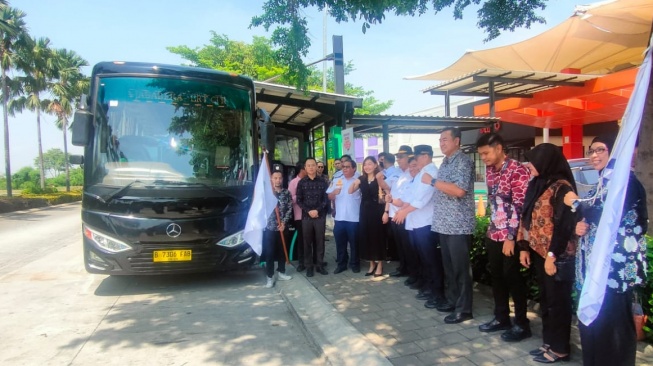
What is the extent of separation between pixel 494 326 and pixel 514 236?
2.95 ft

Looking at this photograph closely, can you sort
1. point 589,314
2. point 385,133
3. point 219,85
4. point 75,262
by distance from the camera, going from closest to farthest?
1. point 589,314
2. point 219,85
3. point 75,262
4. point 385,133

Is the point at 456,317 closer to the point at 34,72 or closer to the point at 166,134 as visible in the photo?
the point at 166,134

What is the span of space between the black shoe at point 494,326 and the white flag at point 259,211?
291cm

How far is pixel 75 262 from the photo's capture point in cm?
779

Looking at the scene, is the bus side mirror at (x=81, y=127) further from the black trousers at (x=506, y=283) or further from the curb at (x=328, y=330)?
the black trousers at (x=506, y=283)

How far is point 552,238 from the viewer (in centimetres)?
307

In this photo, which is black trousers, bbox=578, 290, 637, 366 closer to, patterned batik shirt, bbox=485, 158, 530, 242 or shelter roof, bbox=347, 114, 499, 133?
patterned batik shirt, bbox=485, 158, 530, 242

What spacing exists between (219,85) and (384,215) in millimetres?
2996

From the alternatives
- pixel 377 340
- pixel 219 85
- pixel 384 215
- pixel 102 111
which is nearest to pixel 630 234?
pixel 377 340

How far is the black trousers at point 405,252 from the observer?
214 inches

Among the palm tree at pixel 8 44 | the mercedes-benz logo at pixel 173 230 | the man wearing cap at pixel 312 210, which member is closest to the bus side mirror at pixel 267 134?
the man wearing cap at pixel 312 210

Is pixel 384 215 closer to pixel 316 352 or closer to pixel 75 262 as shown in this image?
pixel 316 352

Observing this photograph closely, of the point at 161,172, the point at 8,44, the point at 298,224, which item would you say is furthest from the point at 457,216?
the point at 8,44

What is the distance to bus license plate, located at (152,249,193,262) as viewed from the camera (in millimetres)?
5262
